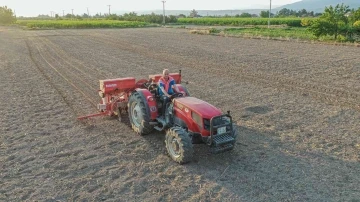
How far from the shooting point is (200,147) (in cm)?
757

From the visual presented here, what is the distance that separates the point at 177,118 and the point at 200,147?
88 cm

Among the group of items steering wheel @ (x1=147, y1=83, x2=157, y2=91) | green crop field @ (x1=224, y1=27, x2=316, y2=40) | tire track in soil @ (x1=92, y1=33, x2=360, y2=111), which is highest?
green crop field @ (x1=224, y1=27, x2=316, y2=40)

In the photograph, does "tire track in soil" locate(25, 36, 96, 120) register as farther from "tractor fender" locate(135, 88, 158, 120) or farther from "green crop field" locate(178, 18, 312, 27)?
"green crop field" locate(178, 18, 312, 27)

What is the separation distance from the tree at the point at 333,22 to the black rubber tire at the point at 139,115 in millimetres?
26616

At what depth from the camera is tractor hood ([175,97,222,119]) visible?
21.8 ft

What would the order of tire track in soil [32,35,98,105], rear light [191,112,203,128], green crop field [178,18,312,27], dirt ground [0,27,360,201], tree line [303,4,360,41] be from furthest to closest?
green crop field [178,18,312,27] → tree line [303,4,360,41] → tire track in soil [32,35,98,105] → rear light [191,112,203,128] → dirt ground [0,27,360,201]

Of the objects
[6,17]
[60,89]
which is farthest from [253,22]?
[6,17]

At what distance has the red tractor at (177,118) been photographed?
259 inches

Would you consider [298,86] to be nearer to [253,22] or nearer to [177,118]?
[177,118]

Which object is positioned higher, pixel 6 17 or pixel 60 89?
pixel 6 17

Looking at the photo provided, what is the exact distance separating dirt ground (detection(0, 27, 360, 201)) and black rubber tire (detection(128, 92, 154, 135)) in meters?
0.24

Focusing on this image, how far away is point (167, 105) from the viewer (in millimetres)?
7656

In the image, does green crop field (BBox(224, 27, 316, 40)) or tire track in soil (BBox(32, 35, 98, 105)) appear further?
green crop field (BBox(224, 27, 316, 40))

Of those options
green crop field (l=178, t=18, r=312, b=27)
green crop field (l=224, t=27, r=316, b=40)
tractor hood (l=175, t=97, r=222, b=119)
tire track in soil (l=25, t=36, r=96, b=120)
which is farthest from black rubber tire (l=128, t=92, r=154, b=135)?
green crop field (l=178, t=18, r=312, b=27)
